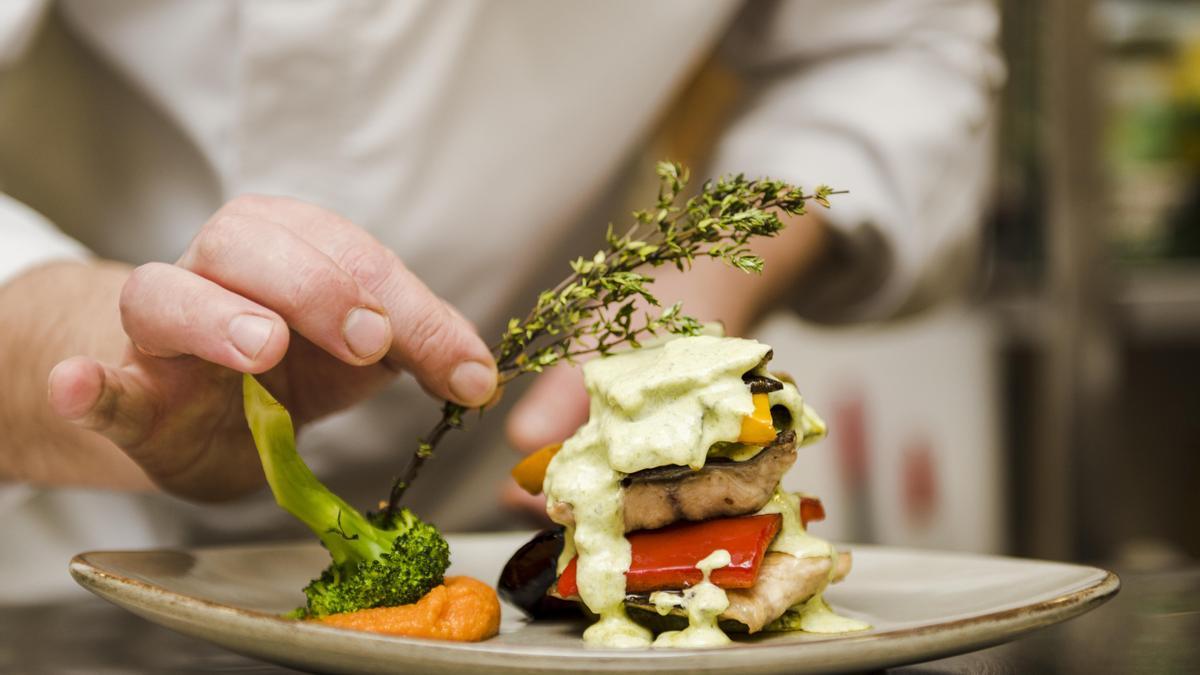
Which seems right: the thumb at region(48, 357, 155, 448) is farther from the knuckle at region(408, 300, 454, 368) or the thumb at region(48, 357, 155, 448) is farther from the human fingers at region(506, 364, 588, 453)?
the human fingers at region(506, 364, 588, 453)

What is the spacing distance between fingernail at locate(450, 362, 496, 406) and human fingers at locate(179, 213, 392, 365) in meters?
0.09

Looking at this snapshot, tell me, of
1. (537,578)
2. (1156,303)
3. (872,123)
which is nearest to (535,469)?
(537,578)

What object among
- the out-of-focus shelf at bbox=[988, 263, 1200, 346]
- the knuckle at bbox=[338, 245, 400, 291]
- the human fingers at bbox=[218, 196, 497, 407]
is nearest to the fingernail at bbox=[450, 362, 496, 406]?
the human fingers at bbox=[218, 196, 497, 407]

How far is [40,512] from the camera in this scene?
2.10 meters

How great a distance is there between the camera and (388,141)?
1877 mm

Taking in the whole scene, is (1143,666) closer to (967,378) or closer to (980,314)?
(980,314)

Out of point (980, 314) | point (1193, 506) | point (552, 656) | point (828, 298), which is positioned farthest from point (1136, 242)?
point (552, 656)

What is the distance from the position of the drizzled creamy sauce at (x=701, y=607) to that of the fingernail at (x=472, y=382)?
11.3 inches

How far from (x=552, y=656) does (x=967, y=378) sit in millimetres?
4388

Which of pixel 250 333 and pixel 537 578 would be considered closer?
pixel 250 333

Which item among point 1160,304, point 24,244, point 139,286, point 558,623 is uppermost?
point 1160,304

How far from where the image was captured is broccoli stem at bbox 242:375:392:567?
112cm

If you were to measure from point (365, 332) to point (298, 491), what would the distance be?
0.18m

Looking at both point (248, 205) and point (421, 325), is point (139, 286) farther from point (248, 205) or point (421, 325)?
point (421, 325)
